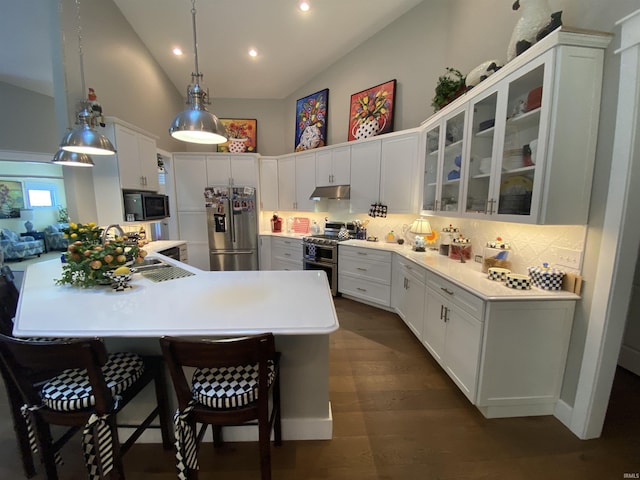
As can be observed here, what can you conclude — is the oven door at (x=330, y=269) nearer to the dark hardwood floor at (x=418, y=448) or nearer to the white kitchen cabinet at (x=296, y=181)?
the white kitchen cabinet at (x=296, y=181)

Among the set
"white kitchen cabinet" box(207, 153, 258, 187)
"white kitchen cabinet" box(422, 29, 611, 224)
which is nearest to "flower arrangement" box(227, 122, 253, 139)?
"white kitchen cabinet" box(207, 153, 258, 187)

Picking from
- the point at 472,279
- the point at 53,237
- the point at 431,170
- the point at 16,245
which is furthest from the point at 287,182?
the point at 53,237

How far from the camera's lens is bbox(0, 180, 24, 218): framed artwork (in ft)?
18.6

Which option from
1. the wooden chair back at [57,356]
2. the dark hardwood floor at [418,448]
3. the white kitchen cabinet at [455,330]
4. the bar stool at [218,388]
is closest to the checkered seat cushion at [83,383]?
the wooden chair back at [57,356]

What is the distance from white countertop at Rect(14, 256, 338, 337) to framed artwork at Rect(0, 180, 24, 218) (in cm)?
618

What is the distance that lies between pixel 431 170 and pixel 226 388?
9.87 feet

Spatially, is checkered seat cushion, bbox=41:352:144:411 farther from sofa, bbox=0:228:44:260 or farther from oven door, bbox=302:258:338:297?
sofa, bbox=0:228:44:260

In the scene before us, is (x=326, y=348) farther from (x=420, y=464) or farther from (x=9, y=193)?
(x=9, y=193)

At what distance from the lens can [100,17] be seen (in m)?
A: 3.08

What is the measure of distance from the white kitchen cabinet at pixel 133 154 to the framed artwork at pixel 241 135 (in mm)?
1544

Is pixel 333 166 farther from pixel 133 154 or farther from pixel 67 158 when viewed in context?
pixel 67 158

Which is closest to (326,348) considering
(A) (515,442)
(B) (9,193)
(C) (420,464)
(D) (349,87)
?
(C) (420,464)

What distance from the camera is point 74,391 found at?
1.14 m

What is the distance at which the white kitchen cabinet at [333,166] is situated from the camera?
4.04 meters
